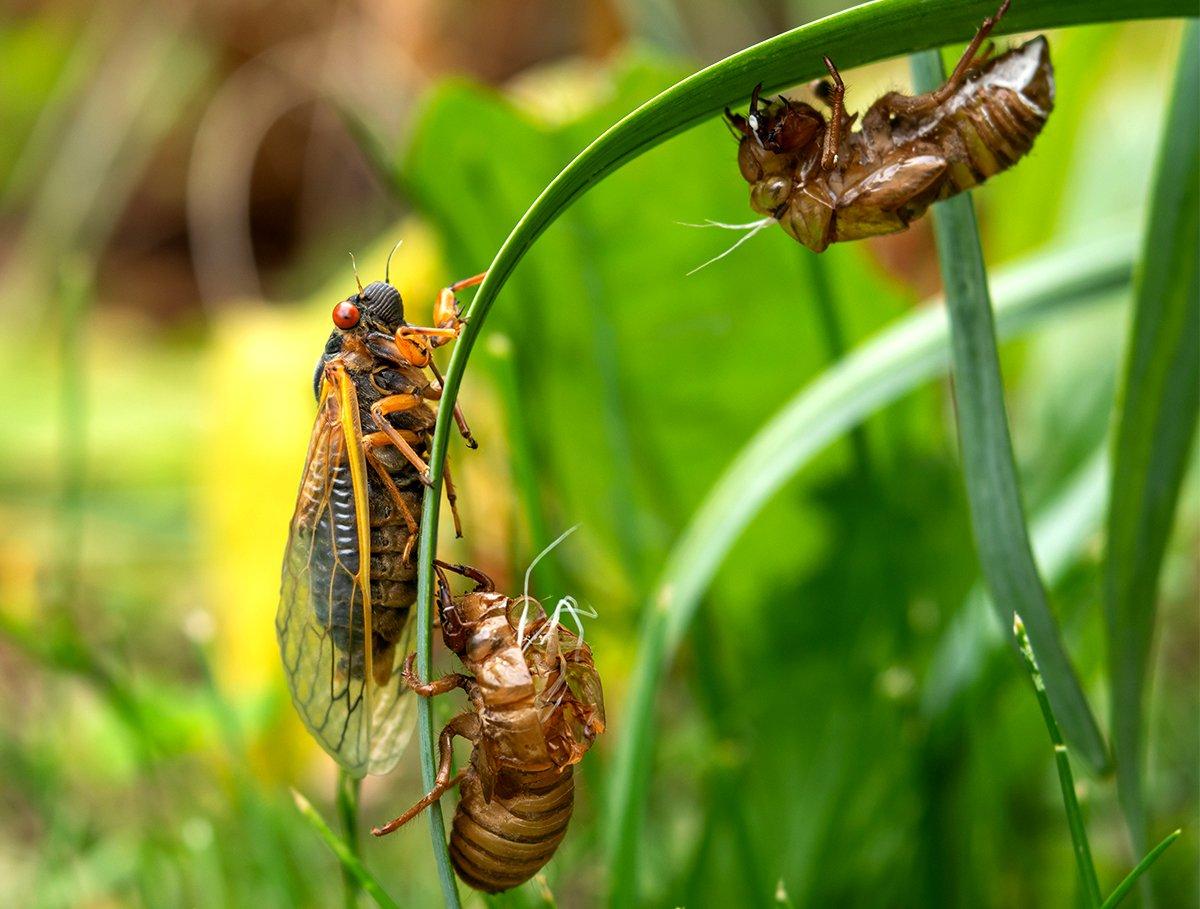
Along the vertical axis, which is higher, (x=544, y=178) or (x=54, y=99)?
(x=54, y=99)

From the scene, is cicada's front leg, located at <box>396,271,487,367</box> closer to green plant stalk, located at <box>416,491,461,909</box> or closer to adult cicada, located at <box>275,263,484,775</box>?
adult cicada, located at <box>275,263,484,775</box>

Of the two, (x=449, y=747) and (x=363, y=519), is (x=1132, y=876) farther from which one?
(x=363, y=519)

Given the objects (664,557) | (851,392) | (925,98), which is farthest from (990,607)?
(925,98)

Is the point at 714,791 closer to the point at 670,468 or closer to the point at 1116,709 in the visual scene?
the point at 1116,709

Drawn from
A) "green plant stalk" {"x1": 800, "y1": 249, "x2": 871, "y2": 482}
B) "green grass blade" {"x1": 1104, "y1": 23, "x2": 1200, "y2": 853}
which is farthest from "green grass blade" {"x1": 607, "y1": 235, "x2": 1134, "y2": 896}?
"green grass blade" {"x1": 1104, "y1": 23, "x2": 1200, "y2": 853}

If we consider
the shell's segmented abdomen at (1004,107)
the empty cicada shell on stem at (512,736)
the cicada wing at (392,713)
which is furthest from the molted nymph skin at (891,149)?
the cicada wing at (392,713)

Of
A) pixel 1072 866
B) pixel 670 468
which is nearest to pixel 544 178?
pixel 670 468
